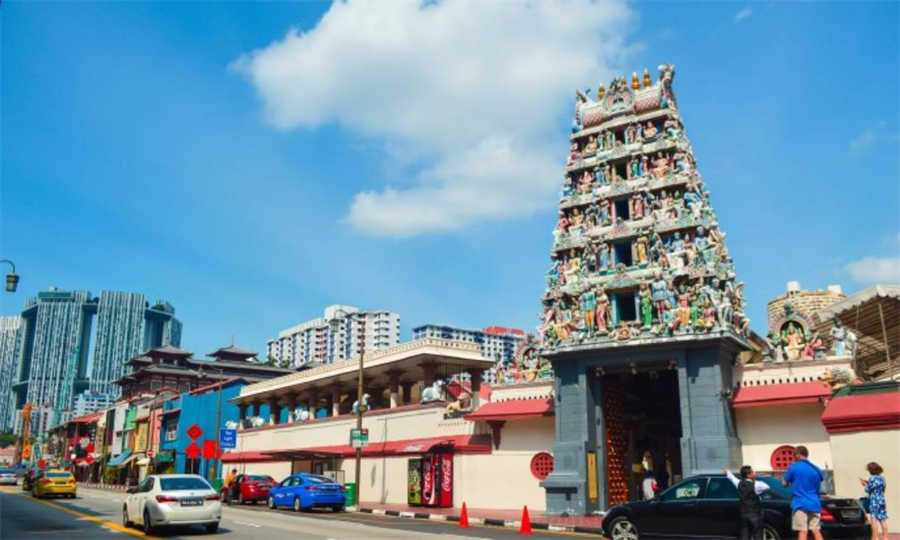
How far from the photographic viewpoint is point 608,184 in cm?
3017

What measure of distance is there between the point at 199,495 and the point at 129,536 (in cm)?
164

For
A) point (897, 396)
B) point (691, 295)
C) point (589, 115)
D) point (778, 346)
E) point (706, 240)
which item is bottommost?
point (897, 396)

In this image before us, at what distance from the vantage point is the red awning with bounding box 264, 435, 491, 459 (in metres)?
30.8

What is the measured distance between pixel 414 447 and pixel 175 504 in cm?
1703

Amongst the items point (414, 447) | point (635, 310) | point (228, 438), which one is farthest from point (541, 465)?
point (228, 438)

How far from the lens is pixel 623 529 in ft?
48.5

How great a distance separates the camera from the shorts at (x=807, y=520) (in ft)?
37.2

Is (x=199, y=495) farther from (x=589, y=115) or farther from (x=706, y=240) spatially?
(x=589, y=115)

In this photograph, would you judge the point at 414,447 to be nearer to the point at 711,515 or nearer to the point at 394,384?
the point at 394,384

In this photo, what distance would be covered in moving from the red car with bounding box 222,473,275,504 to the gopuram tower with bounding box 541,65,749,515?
43.1 feet

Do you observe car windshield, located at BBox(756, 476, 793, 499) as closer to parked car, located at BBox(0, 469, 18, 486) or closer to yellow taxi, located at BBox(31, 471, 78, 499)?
yellow taxi, located at BBox(31, 471, 78, 499)

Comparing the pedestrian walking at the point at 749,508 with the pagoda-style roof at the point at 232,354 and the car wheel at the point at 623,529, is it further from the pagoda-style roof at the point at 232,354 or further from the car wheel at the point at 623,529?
the pagoda-style roof at the point at 232,354

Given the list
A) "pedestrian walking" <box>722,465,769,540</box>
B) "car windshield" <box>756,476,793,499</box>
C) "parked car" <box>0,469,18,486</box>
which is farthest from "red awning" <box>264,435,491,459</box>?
"parked car" <box>0,469,18,486</box>

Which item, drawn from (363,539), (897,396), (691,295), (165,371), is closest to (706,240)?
(691,295)
